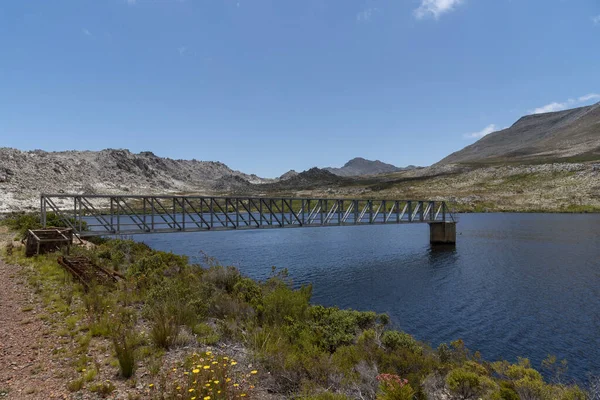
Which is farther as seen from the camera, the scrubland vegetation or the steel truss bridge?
the steel truss bridge

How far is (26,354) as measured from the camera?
9.72 m

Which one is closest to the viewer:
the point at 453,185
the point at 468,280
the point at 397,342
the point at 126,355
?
the point at 126,355

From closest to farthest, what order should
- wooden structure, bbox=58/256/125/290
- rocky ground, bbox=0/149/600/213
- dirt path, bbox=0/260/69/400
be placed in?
dirt path, bbox=0/260/69/400 → wooden structure, bbox=58/256/125/290 → rocky ground, bbox=0/149/600/213

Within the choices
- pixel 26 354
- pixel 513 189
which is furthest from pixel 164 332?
pixel 513 189

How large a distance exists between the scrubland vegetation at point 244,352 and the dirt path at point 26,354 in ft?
1.39

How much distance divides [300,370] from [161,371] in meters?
3.67

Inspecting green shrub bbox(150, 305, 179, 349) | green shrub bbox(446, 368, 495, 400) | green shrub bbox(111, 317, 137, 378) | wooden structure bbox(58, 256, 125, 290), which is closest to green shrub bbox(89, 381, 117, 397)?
green shrub bbox(111, 317, 137, 378)

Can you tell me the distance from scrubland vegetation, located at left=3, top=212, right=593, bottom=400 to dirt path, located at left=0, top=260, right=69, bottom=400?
42 centimetres

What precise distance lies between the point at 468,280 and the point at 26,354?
33.6 m

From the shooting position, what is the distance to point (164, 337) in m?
10.6

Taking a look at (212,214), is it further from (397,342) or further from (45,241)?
(397,342)

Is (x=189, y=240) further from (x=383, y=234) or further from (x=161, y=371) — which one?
(x=161, y=371)

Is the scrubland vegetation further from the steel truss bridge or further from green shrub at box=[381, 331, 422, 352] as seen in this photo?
the steel truss bridge

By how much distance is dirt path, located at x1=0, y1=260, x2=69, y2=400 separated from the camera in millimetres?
7909
